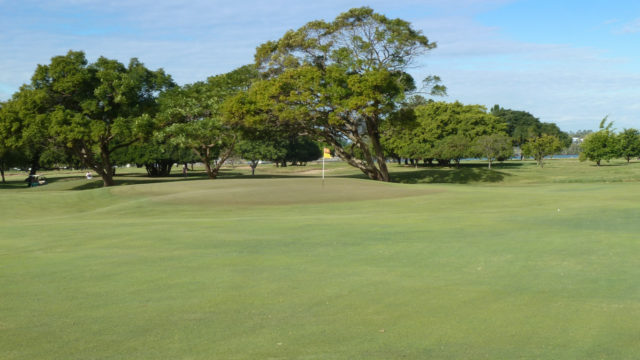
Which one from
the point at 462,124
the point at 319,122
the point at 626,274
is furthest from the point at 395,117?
the point at 462,124

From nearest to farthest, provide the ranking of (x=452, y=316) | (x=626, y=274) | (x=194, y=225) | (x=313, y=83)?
1. (x=452, y=316)
2. (x=626, y=274)
3. (x=194, y=225)
4. (x=313, y=83)

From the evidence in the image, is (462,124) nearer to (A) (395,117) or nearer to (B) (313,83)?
(A) (395,117)

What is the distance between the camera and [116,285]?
9.30m

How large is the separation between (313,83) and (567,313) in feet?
147

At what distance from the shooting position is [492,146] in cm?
8875

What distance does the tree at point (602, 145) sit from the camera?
87.1 m

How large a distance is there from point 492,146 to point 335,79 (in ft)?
155

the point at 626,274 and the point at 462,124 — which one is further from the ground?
the point at 462,124

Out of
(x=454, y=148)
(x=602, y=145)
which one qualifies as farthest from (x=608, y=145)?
(x=454, y=148)

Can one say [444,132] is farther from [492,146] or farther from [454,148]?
[492,146]

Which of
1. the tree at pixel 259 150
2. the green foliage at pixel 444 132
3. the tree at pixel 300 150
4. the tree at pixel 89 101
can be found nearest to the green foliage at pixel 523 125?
the green foliage at pixel 444 132

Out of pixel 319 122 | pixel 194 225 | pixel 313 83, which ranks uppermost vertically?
pixel 313 83

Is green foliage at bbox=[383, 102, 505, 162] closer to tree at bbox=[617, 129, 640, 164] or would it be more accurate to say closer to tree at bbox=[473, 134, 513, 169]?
tree at bbox=[473, 134, 513, 169]

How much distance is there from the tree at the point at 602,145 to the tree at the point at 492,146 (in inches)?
497
